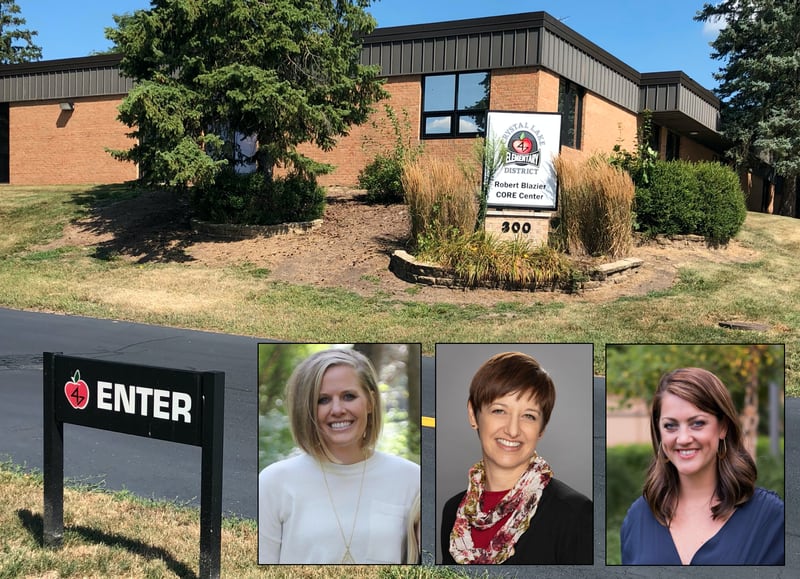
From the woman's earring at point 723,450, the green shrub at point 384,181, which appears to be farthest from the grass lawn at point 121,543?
the green shrub at point 384,181

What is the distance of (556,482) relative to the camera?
2672mm

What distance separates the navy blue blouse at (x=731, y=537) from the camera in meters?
2.66

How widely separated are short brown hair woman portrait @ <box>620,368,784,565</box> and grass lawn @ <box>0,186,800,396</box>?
18.4ft

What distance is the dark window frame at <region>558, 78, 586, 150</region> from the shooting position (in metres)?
21.6

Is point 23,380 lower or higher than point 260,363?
lower

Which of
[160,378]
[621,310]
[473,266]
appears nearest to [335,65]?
[473,266]

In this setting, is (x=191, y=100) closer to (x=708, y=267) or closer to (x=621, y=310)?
(x=621, y=310)

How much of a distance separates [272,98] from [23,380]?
29.9 feet

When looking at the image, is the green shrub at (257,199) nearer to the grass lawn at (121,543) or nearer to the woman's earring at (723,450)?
the grass lawn at (121,543)

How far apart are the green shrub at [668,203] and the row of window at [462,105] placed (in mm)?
4793

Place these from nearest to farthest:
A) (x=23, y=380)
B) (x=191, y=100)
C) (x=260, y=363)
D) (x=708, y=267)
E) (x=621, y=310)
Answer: (x=260, y=363) → (x=23, y=380) → (x=621, y=310) → (x=708, y=267) → (x=191, y=100)

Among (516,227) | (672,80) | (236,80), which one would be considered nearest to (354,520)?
(516,227)

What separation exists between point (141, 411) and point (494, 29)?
18540mm

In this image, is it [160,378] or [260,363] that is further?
[160,378]
